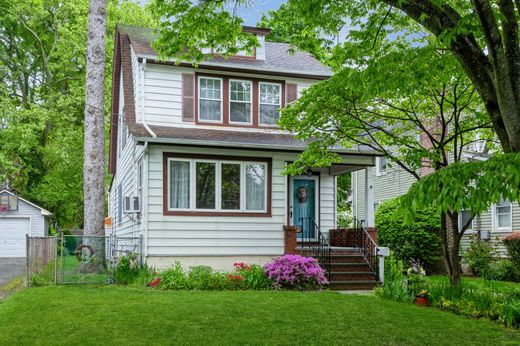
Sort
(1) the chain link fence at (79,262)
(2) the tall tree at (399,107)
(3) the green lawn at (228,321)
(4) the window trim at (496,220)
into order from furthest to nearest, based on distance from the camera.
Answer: (4) the window trim at (496,220), (1) the chain link fence at (79,262), (2) the tall tree at (399,107), (3) the green lawn at (228,321)

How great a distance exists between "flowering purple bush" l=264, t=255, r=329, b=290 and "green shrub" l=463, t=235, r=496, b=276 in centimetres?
663

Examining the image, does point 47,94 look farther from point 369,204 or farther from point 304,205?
point 369,204

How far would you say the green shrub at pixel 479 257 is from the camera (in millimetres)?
16469

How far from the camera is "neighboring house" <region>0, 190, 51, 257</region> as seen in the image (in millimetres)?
28672

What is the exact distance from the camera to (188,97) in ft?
49.6

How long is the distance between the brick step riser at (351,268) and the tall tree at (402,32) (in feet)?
18.5

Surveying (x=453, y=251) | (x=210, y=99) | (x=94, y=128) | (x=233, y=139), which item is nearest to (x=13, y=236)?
(x=94, y=128)

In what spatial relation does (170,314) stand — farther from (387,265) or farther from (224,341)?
(387,265)

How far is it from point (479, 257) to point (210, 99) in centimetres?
970

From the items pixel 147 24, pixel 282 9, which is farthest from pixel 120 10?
pixel 282 9

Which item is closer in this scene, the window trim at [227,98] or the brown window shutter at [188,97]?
the brown window shutter at [188,97]

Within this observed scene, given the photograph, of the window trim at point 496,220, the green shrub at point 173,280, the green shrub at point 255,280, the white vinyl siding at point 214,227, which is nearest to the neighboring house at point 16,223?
the white vinyl siding at point 214,227

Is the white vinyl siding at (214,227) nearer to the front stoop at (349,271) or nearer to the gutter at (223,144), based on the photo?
the gutter at (223,144)

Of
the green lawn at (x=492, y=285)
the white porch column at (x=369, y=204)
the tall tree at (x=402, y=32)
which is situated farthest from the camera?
the white porch column at (x=369, y=204)
